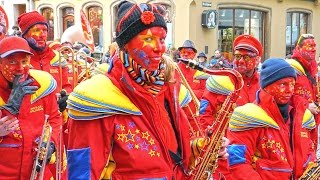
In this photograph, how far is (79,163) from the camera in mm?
2986

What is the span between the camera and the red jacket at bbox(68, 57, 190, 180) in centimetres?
297

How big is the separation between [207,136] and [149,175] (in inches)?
27.7

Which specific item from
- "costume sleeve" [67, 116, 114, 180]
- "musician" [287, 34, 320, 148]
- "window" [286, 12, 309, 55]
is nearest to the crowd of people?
"costume sleeve" [67, 116, 114, 180]

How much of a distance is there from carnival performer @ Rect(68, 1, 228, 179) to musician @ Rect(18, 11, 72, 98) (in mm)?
3576

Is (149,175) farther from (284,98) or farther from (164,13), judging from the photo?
(284,98)

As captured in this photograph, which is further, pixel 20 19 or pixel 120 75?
pixel 20 19


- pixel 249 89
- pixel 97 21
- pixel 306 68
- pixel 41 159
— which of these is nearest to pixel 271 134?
pixel 41 159

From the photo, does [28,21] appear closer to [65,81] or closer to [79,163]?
[65,81]

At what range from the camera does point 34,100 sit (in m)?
4.57

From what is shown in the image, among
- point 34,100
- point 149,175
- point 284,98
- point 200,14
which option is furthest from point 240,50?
point 200,14

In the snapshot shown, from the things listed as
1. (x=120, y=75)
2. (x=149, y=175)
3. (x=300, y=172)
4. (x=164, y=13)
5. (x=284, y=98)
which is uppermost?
(x=164, y=13)

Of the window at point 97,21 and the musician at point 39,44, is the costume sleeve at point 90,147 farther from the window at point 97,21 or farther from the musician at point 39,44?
the window at point 97,21

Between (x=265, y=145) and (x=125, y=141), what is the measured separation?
1.55 meters

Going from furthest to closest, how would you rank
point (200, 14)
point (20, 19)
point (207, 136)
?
point (200, 14), point (20, 19), point (207, 136)
